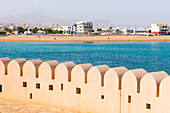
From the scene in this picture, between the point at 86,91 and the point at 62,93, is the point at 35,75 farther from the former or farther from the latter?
the point at 86,91

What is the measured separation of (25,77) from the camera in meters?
18.5

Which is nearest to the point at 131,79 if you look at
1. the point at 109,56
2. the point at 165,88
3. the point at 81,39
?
the point at 165,88

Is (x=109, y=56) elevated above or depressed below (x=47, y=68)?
below

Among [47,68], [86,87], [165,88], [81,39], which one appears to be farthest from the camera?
[81,39]

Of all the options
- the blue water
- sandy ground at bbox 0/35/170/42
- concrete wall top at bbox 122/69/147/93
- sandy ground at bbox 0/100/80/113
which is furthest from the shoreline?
concrete wall top at bbox 122/69/147/93

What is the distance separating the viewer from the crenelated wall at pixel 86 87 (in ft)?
47.5

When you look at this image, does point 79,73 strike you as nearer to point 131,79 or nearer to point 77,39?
point 131,79

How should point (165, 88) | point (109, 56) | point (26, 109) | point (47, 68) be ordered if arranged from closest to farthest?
point (165, 88) < point (26, 109) < point (47, 68) < point (109, 56)

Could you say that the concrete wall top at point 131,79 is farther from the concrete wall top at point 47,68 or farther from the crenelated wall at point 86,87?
the concrete wall top at point 47,68

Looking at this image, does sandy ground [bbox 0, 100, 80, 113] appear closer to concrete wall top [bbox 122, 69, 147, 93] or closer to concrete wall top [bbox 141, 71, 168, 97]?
concrete wall top [bbox 122, 69, 147, 93]

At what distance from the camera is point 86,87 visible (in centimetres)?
1667

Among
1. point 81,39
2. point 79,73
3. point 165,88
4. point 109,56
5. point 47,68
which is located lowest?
point 109,56

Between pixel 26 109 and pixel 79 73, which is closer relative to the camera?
pixel 79 73

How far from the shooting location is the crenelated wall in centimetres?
1448
